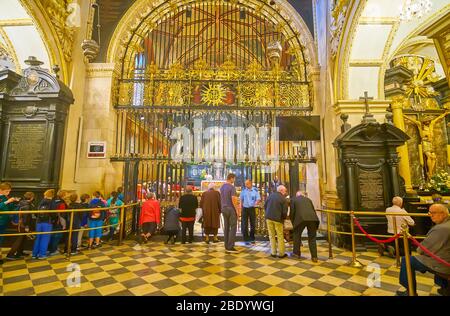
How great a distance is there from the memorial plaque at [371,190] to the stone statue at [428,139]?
204 inches

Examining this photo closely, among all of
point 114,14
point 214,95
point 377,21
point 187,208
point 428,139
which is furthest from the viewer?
point 428,139

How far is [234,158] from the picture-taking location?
701 cm

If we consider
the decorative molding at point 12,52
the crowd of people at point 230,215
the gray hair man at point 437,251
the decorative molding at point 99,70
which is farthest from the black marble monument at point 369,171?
the decorative molding at point 12,52

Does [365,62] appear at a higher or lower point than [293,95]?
higher

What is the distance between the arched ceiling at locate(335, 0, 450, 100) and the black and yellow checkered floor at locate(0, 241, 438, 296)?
4.70 m

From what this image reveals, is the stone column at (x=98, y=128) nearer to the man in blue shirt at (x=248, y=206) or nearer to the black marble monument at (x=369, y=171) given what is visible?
the man in blue shirt at (x=248, y=206)

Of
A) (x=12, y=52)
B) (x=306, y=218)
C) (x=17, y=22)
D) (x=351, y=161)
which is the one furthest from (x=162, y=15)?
(x=306, y=218)

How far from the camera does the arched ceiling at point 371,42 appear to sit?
5805 millimetres

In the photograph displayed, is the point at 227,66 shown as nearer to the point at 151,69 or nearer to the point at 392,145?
the point at 151,69

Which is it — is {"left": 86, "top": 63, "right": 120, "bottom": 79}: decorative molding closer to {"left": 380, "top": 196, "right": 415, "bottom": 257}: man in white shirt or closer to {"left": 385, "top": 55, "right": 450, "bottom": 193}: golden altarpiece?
{"left": 380, "top": 196, "right": 415, "bottom": 257}: man in white shirt

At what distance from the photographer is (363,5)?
5.63 meters

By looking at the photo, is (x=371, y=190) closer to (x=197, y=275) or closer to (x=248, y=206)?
(x=248, y=206)

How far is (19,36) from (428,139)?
14.8 m

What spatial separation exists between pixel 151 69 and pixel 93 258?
19.7 ft
